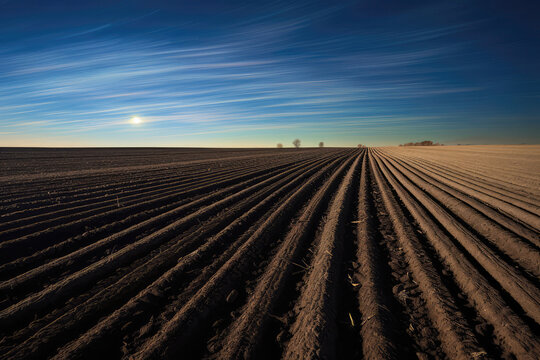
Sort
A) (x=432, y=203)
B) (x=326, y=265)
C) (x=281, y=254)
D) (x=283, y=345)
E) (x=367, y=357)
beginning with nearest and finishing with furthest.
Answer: (x=367, y=357) < (x=283, y=345) < (x=326, y=265) < (x=281, y=254) < (x=432, y=203)

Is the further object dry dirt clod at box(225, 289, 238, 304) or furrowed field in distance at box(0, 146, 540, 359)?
dry dirt clod at box(225, 289, 238, 304)

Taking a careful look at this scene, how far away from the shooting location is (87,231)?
213 inches

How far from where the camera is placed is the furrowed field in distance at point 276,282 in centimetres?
230

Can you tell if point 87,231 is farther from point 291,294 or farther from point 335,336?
point 335,336

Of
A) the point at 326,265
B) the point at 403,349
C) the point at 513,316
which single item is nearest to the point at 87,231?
the point at 326,265

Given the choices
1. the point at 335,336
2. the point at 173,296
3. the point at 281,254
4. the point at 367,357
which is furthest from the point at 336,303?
the point at 173,296

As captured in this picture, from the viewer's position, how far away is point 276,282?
3232 millimetres

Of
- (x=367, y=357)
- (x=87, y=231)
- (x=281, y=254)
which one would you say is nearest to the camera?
(x=367, y=357)

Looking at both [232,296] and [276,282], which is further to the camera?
[276,282]

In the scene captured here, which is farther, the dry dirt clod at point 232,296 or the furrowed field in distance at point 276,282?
the dry dirt clod at point 232,296

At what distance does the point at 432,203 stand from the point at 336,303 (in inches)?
212

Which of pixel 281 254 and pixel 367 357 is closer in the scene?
pixel 367 357

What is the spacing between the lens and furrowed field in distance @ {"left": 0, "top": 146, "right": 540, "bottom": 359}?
2299 mm

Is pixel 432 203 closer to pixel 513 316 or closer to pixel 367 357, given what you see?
pixel 513 316
